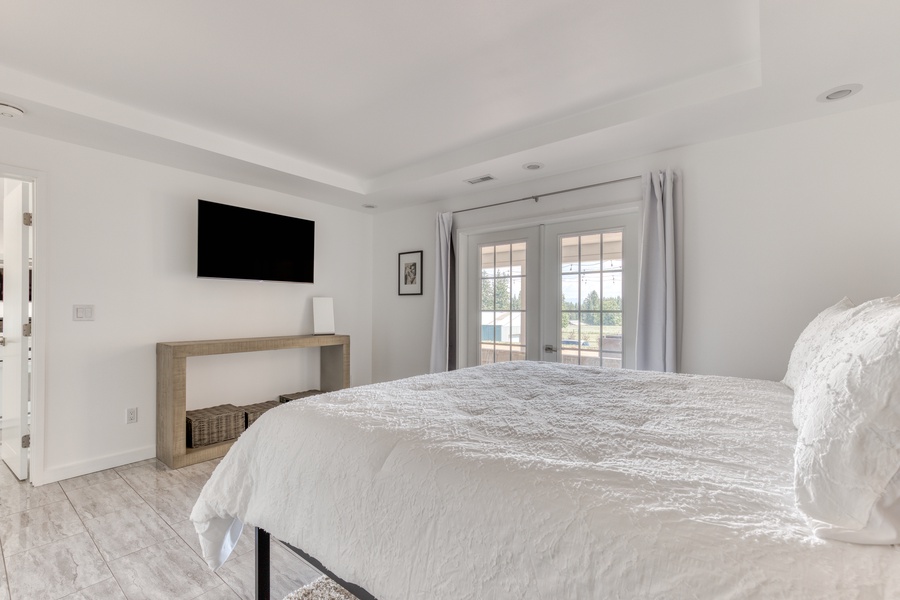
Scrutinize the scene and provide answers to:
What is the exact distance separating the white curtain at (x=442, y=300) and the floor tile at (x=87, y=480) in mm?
2637

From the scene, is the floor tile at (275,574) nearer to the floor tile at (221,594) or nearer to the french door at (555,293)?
the floor tile at (221,594)

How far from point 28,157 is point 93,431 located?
1.94m

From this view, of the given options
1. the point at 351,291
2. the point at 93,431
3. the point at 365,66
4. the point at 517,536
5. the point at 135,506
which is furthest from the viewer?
the point at 351,291

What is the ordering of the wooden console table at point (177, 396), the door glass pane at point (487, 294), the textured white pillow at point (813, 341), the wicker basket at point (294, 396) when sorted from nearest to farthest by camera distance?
the textured white pillow at point (813, 341) < the wooden console table at point (177, 396) < the wicker basket at point (294, 396) < the door glass pane at point (487, 294)

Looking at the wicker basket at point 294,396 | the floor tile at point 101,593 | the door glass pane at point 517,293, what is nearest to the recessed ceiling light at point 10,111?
the floor tile at point 101,593

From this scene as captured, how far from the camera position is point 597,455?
3.48ft

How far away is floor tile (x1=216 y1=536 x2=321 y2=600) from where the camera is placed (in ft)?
5.70

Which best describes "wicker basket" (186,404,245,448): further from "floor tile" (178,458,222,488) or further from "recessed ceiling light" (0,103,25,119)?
"recessed ceiling light" (0,103,25,119)

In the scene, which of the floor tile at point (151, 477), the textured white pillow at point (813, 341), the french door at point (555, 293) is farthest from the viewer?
the french door at point (555, 293)

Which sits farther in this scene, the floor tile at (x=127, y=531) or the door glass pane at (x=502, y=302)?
the door glass pane at (x=502, y=302)

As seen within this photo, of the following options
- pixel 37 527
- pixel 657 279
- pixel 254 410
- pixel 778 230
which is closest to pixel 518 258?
pixel 657 279

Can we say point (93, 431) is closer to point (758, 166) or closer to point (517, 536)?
point (517, 536)

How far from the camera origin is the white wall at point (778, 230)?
2363 mm

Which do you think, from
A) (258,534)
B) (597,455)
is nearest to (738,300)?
(597,455)
